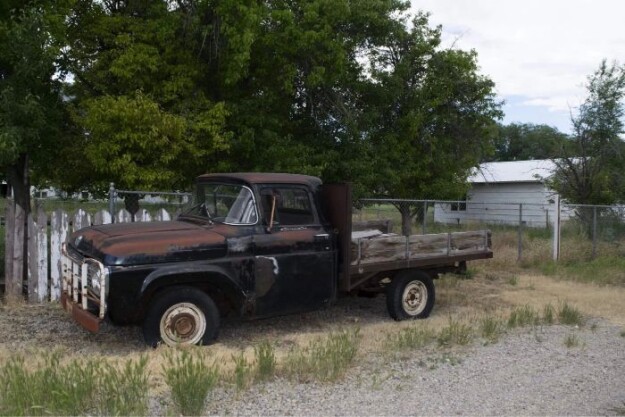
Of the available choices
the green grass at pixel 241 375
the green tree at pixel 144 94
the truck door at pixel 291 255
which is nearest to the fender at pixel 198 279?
the truck door at pixel 291 255

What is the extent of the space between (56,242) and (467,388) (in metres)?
6.36

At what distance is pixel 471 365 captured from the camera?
6270 mm

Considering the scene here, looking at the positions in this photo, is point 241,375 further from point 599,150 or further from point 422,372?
point 599,150

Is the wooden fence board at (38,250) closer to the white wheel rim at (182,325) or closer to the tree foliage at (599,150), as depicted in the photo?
the white wheel rim at (182,325)

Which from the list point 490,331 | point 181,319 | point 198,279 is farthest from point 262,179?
point 490,331

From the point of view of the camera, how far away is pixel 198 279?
6699 millimetres

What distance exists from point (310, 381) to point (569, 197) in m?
16.6

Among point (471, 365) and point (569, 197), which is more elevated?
point (569, 197)

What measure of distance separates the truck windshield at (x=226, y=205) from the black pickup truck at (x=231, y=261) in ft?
0.04

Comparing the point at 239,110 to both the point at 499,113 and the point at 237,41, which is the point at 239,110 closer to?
the point at 237,41

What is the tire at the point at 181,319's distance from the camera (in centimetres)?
654

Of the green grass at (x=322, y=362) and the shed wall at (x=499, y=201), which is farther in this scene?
the shed wall at (x=499, y=201)

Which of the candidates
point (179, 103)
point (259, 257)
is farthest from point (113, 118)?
point (259, 257)

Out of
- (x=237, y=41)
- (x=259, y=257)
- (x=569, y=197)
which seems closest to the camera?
(x=259, y=257)
